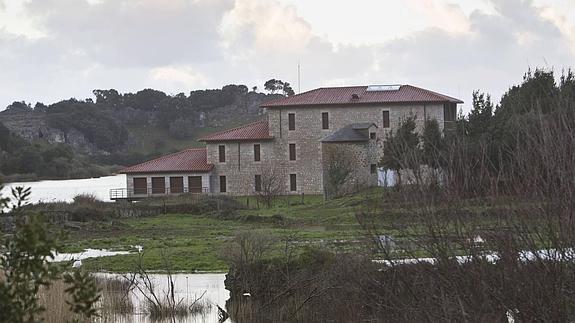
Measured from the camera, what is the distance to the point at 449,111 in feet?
202

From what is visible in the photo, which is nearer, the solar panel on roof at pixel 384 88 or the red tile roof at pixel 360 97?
the red tile roof at pixel 360 97

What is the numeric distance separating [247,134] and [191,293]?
43472 mm

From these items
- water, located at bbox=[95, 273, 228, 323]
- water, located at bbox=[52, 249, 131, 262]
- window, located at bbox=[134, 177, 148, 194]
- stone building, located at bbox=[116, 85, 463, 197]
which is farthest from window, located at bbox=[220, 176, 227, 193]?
water, located at bbox=[95, 273, 228, 323]

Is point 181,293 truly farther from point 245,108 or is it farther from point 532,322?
point 245,108

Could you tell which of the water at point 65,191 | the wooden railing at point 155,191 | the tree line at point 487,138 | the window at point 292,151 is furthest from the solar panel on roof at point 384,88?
the water at point 65,191

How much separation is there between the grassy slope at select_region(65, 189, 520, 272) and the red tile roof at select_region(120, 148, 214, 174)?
1199 cm

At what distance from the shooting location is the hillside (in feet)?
414

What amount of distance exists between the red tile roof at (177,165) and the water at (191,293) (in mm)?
37452

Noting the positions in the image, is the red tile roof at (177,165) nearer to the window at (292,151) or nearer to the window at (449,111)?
the window at (292,151)

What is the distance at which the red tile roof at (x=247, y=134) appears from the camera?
198 feet

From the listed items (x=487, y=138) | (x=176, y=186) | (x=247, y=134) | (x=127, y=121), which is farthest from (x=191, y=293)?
(x=127, y=121)

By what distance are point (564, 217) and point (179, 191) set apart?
167 ft

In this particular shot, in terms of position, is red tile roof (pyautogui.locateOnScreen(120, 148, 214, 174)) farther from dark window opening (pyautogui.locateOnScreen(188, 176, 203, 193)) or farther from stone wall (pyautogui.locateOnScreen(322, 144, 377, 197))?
stone wall (pyautogui.locateOnScreen(322, 144, 377, 197))

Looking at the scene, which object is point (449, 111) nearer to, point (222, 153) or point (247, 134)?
point (247, 134)
